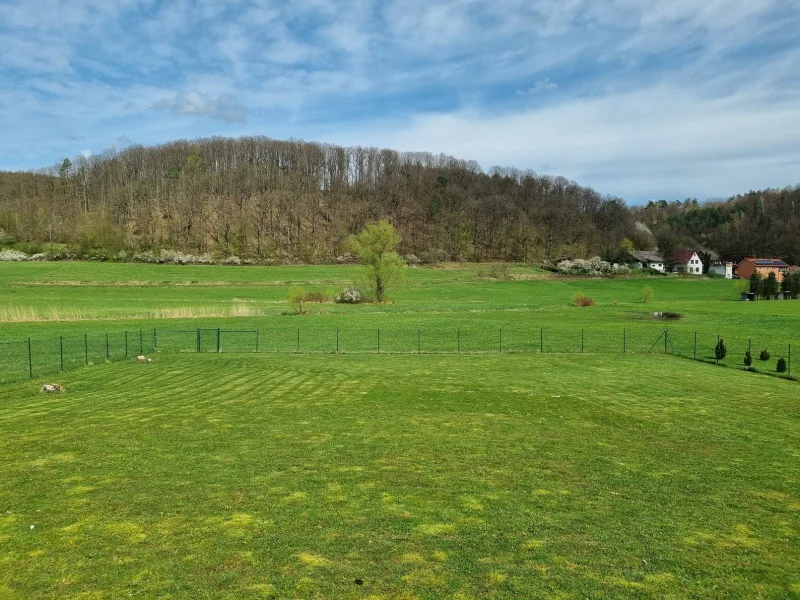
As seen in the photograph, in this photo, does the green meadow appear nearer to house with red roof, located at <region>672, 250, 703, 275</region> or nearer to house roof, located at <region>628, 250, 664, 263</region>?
house roof, located at <region>628, 250, 664, 263</region>

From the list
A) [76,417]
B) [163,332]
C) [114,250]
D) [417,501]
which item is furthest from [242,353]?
[114,250]

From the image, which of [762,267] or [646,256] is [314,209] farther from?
[762,267]

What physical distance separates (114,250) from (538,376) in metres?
112

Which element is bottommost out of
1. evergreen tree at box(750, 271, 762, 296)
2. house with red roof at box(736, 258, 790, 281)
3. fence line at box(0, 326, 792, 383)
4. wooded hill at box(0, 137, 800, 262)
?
fence line at box(0, 326, 792, 383)

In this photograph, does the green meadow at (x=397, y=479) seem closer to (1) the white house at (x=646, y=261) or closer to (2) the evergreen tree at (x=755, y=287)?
(2) the evergreen tree at (x=755, y=287)

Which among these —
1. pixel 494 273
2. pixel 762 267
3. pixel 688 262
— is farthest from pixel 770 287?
pixel 688 262

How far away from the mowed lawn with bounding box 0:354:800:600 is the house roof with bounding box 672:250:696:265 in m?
136

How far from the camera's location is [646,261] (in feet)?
460

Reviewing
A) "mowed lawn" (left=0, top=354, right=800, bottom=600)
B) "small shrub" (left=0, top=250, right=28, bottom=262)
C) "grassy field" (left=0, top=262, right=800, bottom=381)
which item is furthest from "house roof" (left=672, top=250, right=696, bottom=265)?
"small shrub" (left=0, top=250, right=28, bottom=262)

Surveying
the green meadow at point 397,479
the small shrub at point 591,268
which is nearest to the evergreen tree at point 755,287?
the small shrub at point 591,268

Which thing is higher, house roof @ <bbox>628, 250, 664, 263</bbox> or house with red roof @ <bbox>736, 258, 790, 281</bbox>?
house roof @ <bbox>628, 250, 664, 263</bbox>

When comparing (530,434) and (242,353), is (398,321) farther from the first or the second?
(530,434)

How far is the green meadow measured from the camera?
7555 mm

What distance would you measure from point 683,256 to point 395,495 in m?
154
